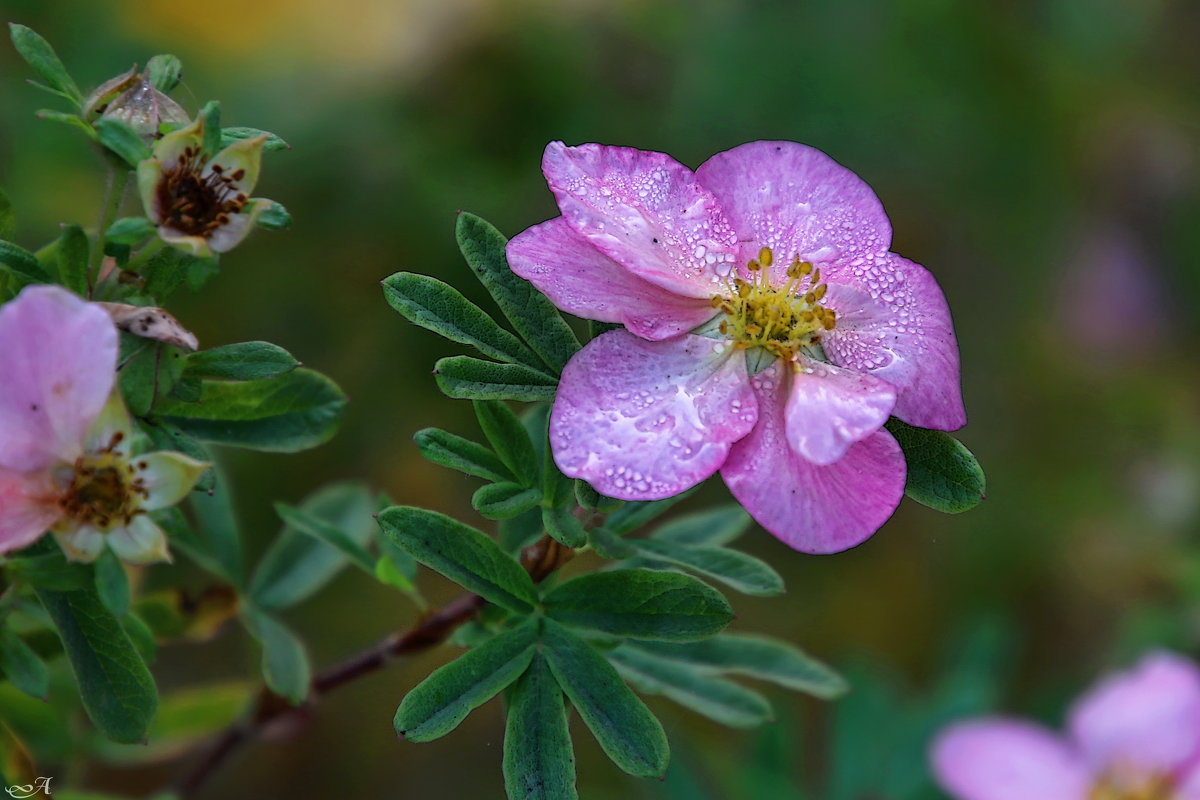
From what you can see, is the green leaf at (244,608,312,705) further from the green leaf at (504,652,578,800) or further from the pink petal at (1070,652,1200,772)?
the pink petal at (1070,652,1200,772)

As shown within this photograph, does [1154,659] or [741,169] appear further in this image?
[1154,659]

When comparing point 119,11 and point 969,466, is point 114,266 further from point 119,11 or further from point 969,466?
point 119,11

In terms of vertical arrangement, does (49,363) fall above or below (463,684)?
above

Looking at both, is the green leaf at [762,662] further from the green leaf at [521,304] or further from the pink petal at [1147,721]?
the pink petal at [1147,721]

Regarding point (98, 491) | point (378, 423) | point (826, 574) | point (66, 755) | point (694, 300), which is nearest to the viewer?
point (98, 491)

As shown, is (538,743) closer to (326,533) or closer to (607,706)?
(607,706)

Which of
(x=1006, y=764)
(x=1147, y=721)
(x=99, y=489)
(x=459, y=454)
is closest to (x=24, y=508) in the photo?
(x=99, y=489)

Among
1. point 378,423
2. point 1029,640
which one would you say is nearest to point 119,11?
point 378,423

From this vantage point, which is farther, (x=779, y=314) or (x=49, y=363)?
(x=779, y=314)
